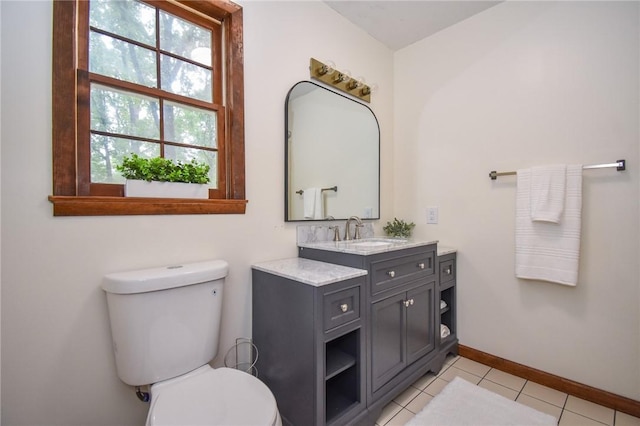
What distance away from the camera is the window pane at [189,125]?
1312mm

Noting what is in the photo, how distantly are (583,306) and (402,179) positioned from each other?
139 cm

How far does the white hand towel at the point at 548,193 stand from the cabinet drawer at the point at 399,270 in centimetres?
64

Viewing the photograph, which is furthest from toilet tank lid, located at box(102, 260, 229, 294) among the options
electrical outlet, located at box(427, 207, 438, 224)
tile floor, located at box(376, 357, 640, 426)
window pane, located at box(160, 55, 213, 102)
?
electrical outlet, located at box(427, 207, 438, 224)

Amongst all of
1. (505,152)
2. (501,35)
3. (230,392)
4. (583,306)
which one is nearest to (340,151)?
(505,152)

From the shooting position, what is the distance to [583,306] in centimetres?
158

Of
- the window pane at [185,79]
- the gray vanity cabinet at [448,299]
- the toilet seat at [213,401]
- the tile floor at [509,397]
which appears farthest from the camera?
the gray vanity cabinet at [448,299]

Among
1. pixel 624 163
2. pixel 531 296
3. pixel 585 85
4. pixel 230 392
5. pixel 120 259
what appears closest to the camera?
pixel 230 392

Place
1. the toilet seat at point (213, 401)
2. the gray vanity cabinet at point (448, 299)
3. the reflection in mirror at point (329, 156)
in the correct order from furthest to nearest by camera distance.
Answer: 1. the gray vanity cabinet at point (448, 299)
2. the reflection in mirror at point (329, 156)
3. the toilet seat at point (213, 401)

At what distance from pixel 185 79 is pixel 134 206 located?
68cm

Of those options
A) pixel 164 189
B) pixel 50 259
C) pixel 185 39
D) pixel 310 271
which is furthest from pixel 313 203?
pixel 50 259

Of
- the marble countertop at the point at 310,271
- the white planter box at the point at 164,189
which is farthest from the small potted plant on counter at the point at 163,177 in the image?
the marble countertop at the point at 310,271

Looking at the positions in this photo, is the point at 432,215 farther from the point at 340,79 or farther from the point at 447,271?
the point at 340,79

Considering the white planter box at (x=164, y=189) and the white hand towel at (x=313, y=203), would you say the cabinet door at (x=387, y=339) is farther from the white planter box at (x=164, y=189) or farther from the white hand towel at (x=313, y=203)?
the white planter box at (x=164, y=189)

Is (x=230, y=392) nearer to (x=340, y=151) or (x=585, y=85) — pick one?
(x=340, y=151)
